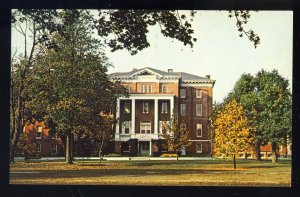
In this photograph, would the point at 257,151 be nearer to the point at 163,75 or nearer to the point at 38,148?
the point at 163,75

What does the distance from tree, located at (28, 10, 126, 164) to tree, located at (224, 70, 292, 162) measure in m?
2.86

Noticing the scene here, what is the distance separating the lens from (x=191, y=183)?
48.9 feet

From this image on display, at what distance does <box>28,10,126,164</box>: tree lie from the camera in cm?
1537

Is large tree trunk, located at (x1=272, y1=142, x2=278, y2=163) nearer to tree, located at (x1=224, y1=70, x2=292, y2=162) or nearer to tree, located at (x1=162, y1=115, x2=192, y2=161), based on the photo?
tree, located at (x1=224, y1=70, x2=292, y2=162)

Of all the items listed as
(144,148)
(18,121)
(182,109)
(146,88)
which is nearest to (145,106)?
(146,88)

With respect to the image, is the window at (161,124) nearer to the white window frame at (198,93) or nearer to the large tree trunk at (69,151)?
the white window frame at (198,93)

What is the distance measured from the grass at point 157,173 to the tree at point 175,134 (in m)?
0.40

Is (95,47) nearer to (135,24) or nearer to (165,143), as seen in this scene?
(135,24)

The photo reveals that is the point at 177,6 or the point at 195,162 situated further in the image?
the point at 195,162

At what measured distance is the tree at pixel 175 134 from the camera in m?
15.2
